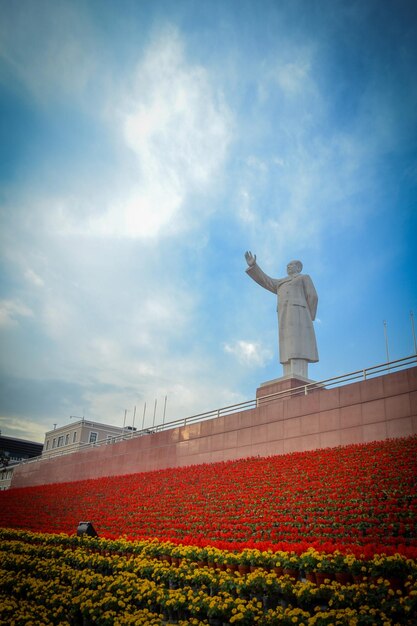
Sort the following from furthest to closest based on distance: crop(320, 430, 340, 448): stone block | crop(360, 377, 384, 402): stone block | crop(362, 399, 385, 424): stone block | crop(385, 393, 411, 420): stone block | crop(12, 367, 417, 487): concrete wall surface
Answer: crop(320, 430, 340, 448): stone block < crop(360, 377, 384, 402): stone block < crop(362, 399, 385, 424): stone block < crop(12, 367, 417, 487): concrete wall surface < crop(385, 393, 411, 420): stone block

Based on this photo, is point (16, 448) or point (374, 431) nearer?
point (374, 431)

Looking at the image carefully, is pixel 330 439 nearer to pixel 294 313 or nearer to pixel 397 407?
pixel 397 407

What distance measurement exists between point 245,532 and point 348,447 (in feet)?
16.1

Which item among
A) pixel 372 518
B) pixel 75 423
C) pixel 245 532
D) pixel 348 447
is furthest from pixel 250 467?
pixel 75 423

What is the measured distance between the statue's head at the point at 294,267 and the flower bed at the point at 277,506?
7.78 metres

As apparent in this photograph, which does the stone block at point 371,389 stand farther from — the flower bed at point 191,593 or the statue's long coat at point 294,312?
the flower bed at point 191,593

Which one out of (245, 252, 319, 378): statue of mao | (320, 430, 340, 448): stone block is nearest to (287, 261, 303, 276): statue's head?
(245, 252, 319, 378): statue of mao

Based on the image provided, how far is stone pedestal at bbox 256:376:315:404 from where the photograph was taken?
16938 mm

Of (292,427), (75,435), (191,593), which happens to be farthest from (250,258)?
(75,435)

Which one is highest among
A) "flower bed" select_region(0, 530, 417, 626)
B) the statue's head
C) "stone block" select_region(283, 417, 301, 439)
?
the statue's head

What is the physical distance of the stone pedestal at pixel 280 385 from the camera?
55.6 ft

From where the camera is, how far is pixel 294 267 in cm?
1928

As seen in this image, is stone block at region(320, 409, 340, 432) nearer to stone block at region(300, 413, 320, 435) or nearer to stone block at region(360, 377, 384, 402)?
stone block at region(300, 413, 320, 435)

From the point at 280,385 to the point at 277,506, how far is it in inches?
291
